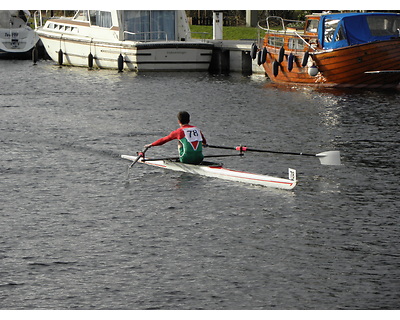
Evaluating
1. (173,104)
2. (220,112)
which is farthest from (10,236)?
(173,104)

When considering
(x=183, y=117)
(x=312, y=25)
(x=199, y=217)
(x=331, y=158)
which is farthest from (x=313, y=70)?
(x=199, y=217)

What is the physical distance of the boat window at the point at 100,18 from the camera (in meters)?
46.1

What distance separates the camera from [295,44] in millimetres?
36594

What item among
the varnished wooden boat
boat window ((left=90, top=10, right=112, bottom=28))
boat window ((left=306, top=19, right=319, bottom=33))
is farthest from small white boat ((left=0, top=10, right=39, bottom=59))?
the varnished wooden boat

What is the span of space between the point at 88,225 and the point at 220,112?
51.1ft

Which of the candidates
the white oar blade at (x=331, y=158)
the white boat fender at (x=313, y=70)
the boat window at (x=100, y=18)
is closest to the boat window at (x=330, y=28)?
the white boat fender at (x=313, y=70)

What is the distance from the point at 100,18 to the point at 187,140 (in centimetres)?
2949

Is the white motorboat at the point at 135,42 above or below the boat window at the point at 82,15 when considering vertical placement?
below

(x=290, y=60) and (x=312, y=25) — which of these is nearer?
(x=290, y=60)

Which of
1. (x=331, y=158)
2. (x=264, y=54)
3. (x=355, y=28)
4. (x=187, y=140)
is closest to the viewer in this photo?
(x=187, y=140)

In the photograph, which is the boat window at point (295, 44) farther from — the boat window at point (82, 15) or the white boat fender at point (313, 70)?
the boat window at point (82, 15)

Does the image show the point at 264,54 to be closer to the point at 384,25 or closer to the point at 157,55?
the point at 384,25

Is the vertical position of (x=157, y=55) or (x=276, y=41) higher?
(x=276, y=41)

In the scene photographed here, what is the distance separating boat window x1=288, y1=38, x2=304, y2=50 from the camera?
3638 cm
